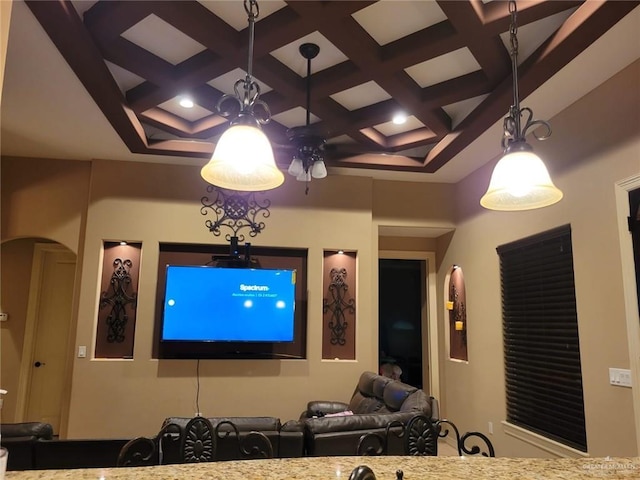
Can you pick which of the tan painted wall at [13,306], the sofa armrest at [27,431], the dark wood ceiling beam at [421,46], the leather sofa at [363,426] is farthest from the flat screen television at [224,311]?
the dark wood ceiling beam at [421,46]

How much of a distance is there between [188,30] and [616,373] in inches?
147

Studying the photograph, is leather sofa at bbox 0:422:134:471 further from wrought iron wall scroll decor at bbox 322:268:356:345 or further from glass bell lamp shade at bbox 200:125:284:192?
wrought iron wall scroll decor at bbox 322:268:356:345

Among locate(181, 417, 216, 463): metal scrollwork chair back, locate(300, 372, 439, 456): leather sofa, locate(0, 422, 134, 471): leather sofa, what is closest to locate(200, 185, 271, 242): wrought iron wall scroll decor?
locate(300, 372, 439, 456): leather sofa

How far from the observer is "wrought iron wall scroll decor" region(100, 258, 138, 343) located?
5059 mm

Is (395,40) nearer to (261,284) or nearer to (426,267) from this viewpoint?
(261,284)

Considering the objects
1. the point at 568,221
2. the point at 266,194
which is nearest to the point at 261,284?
the point at 266,194

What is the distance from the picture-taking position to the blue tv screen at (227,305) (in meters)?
4.89

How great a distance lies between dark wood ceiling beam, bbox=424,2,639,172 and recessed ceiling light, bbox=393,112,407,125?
1.72 feet

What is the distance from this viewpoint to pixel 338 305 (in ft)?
18.0

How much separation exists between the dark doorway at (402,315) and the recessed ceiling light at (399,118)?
261 centimetres

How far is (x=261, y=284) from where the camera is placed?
5.05m

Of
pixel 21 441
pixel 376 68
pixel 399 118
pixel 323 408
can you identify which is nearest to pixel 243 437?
pixel 21 441

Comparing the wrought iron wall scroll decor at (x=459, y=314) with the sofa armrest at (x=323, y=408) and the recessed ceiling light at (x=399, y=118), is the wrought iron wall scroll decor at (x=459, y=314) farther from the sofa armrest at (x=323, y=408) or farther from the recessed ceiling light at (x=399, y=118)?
the recessed ceiling light at (x=399, y=118)

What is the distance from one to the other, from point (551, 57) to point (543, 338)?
A: 7.70 ft
